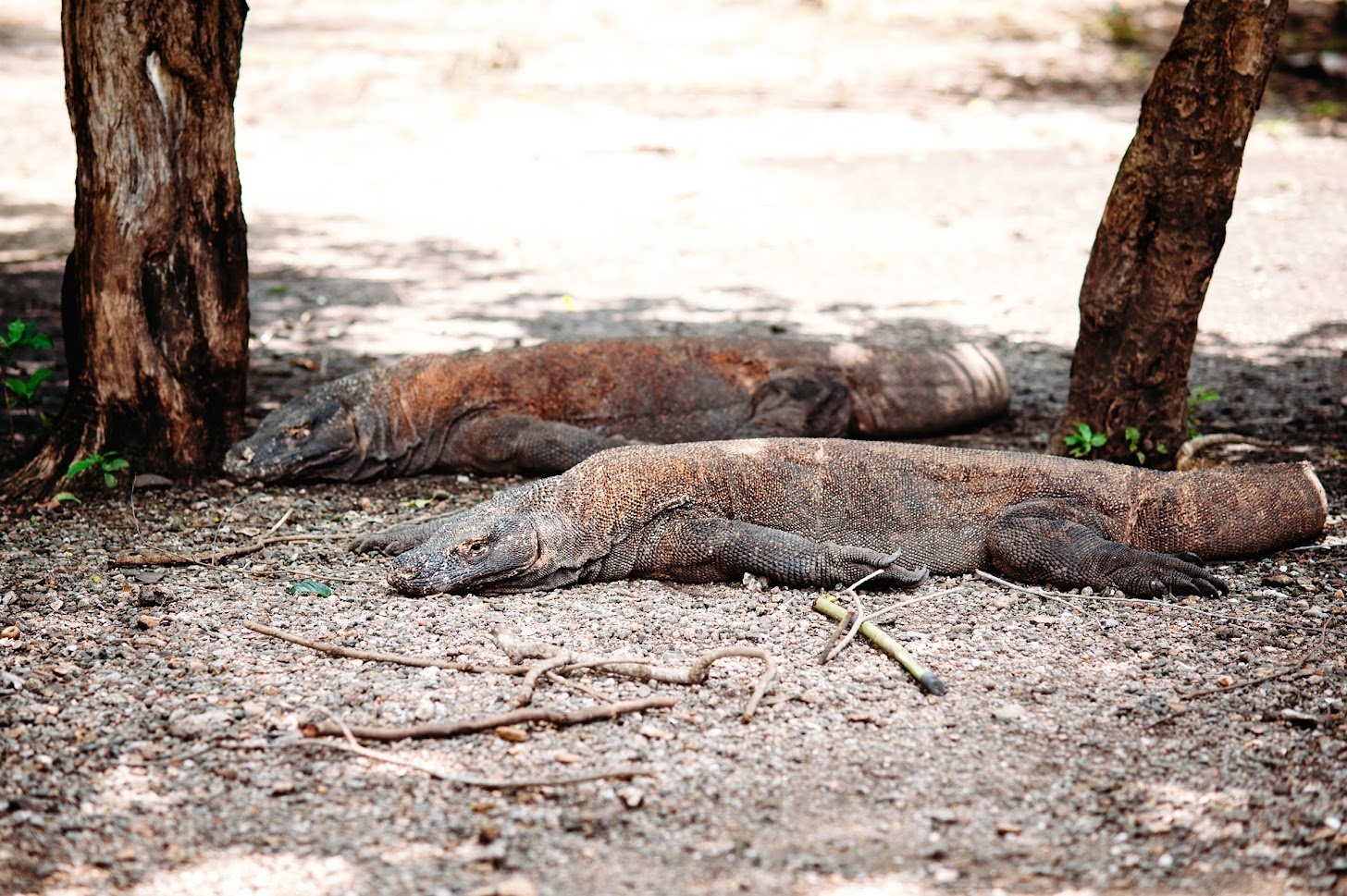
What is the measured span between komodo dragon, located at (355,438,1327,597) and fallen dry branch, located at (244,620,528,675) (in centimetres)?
58

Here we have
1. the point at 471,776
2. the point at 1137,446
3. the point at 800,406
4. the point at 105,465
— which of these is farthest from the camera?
the point at 800,406

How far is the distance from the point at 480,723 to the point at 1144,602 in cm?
234

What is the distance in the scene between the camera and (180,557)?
185 inches

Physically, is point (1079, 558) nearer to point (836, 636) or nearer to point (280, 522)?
point (836, 636)

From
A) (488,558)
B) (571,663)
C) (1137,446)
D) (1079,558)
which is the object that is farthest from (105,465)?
(1137,446)

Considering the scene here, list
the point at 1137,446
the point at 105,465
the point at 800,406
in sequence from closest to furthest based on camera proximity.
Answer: the point at 105,465 < the point at 1137,446 < the point at 800,406

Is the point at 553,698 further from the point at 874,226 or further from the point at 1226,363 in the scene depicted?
the point at 874,226

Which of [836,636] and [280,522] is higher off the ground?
[836,636]

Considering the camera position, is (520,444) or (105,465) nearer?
(105,465)

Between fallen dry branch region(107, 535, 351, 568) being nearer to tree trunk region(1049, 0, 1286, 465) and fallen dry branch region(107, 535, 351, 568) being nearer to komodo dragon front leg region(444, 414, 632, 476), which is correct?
komodo dragon front leg region(444, 414, 632, 476)

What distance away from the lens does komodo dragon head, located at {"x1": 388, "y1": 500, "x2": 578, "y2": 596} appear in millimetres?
4398

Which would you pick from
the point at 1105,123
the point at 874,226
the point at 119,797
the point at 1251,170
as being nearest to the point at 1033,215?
the point at 874,226

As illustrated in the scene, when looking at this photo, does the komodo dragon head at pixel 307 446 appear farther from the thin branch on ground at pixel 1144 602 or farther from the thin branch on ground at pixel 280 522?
the thin branch on ground at pixel 1144 602

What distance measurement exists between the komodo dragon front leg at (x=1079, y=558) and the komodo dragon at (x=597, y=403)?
76.0 inches
